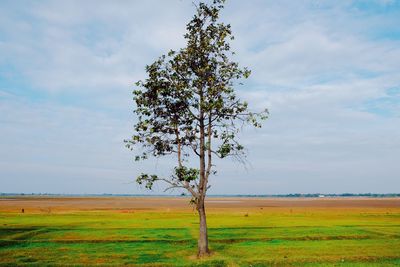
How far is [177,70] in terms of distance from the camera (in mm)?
28734

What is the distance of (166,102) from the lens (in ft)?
94.9

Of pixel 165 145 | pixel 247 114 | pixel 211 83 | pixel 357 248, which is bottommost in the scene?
pixel 357 248

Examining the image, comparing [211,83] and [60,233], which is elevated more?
[211,83]

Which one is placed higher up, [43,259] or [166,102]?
[166,102]

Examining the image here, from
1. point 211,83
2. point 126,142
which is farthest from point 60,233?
point 211,83

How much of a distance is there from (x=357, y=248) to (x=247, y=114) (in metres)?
13.4

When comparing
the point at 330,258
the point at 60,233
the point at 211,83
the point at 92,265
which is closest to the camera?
the point at 92,265

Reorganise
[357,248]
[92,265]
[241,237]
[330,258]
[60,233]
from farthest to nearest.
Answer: [60,233], [241,237], [357,248], [330,258], [92,265]

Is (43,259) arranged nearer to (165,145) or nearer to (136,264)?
(136,264)

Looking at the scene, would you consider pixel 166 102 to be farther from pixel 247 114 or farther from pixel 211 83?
pixel 247 114

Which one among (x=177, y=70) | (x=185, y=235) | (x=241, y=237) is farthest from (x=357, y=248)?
(x=177, y=70)

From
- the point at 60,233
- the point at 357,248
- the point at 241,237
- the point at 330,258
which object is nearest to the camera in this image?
the point at 330,258

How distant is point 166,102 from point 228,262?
11762 millimetres

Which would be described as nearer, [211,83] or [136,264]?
[136,264]
